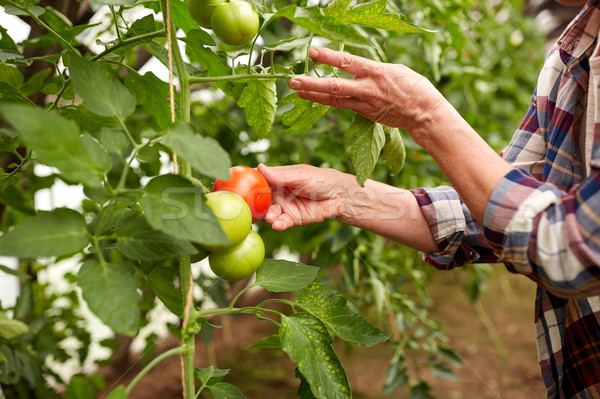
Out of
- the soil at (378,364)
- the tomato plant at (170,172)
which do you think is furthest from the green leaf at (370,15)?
the soil at (378,364)

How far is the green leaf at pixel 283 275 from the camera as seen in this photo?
67cm

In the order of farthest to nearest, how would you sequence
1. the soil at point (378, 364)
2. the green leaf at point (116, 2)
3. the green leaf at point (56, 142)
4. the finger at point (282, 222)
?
the soil at point (378, 364)
the finger at point (282, 222)
the green leaf at point (116, 2)
the green leaf at point (56, 142)

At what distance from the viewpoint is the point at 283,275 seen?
69 centimetres

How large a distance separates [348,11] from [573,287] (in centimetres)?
46

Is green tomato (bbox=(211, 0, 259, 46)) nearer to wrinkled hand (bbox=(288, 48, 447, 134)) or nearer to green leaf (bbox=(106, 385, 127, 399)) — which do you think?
wrinkled hand (bbox=(288, 48, 447, 134))

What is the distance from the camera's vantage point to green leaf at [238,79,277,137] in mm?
763

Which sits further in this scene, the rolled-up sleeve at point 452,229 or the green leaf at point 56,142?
the rolled-up sleeve at point 452,229

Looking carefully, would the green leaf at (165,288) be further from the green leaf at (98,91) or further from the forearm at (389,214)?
the forearm at (389,214)

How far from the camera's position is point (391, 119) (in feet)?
2.52

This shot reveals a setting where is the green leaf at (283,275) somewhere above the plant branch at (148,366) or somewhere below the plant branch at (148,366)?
below

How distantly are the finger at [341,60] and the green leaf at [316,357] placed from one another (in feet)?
1.23

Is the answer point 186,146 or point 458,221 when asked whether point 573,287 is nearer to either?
point 458,221

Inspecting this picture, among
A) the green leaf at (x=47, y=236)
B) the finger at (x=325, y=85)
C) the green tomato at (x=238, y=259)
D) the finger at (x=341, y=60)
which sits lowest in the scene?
the green tomato at (x=238, y=259)

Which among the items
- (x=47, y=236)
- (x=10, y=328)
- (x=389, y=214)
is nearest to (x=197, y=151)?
(x=47, y=236)
